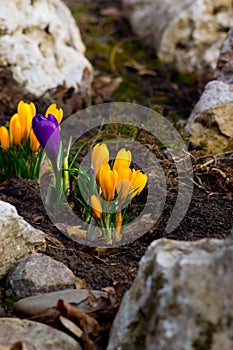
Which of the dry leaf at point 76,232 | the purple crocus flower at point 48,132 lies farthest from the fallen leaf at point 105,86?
the dry leaf at point 76,232

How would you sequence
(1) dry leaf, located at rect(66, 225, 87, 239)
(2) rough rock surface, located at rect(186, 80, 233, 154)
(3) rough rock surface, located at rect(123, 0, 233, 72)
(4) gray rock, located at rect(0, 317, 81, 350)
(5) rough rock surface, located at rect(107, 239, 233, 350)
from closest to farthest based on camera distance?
(5) rough rock surface, located at rect(107, 239, 233, 350) < (4) gray rock, located at rect(0, 317, 81, 350) < (1) dry leaf, located at rect(66, 225, 87, 239) < (2) rough rock surface, located at rect(186, 80, 233, 154) < (3) rough rock surface, located at rect(123, 0, 233, 72)

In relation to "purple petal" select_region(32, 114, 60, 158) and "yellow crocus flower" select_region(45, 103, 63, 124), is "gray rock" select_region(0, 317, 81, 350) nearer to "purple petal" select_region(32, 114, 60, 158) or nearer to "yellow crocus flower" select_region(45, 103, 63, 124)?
"purple petal" select_region(32, 114, 60, 158)

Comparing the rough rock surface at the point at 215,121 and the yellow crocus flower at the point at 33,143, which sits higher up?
the yellow crocus flower at the point at 33,143

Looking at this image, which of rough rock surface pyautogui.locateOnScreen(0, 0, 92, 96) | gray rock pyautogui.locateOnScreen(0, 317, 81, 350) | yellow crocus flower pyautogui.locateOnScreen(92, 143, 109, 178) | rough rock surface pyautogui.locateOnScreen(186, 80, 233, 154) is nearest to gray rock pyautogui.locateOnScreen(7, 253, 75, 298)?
gray rock pyautogui.locateOnScreen(0, 317, 81, 350)

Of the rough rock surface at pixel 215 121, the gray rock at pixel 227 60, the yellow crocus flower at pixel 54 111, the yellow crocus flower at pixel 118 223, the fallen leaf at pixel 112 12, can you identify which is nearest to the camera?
the yellow crocus flower at pixel 118 223

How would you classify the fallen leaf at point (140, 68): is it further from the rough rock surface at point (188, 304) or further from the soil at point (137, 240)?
the rough rock surface at point (188, 304)

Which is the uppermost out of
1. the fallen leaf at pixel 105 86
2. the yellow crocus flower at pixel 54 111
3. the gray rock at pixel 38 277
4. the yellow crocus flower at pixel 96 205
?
the yellow crocus flower at pixel 54 111

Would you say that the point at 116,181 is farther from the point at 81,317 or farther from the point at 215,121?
the point at 215,121
